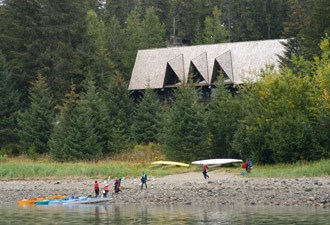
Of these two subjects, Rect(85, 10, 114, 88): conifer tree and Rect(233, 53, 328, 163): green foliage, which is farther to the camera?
Rect(85, 10, 114, 88): conifer tree

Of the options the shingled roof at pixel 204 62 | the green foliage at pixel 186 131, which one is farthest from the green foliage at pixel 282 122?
the shingled roof at pixel 204 62

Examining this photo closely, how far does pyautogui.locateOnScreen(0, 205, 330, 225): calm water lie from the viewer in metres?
29.5

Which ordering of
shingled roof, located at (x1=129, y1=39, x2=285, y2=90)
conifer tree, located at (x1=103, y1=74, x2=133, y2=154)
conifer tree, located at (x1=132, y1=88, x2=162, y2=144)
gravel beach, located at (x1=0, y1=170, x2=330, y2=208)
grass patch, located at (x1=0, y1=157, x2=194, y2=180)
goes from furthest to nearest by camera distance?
shingled roof, located at (x1=129, y1=39, x2=285, y2=90) < conifer tree, located at (x1=132, y1=88, x2=162, y2=144) < conifer tree, located at (x1=103, y1=74, x2=133, y2=154) < grass patch, located at (x1=0, y1=157, x2=194, y2=180) < gravel beach, located at (x1=0, y1=170, x2=330, y2=208)

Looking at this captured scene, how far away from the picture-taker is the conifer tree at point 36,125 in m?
61.6

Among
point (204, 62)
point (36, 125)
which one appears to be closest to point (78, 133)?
point (36, 125)

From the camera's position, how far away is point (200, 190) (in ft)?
128

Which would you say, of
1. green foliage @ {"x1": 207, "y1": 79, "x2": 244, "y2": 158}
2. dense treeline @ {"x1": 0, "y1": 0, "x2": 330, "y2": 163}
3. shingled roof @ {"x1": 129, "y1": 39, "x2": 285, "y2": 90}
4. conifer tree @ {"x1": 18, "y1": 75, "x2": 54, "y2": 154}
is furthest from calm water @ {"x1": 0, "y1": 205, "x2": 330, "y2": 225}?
shingled roof @ {"x1": 129, "y1": 39, "x2": 285, "y2": 90}

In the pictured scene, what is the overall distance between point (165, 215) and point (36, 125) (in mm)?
32072

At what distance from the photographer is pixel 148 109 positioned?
62.0 meters

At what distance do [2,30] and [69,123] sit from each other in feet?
70.7

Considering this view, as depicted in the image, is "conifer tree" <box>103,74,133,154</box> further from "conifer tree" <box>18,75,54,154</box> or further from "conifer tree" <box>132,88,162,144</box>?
"conifer tree" <box>18,75,54,154</box>

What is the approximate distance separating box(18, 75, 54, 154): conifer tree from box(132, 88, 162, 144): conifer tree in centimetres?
769

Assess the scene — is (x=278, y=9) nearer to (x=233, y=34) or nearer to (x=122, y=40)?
(x=233, y=34)

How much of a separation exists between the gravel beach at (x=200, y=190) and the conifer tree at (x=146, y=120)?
15.3m
